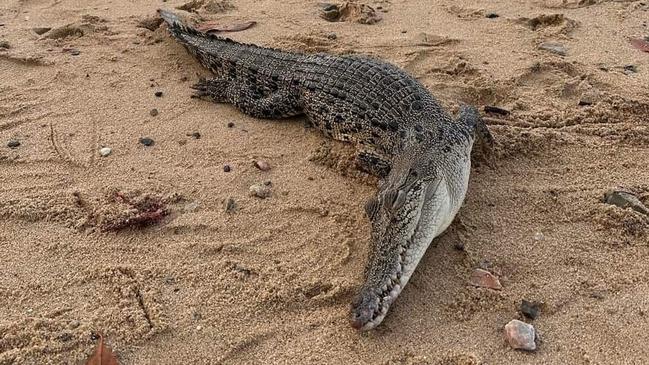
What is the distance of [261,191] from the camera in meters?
3.77

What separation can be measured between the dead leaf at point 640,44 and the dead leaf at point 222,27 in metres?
3.61

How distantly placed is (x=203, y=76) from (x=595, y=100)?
10.7 ft

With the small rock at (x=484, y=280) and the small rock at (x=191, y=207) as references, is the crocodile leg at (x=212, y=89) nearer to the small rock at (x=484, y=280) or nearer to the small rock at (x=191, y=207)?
the small rock at (x=191, y=207)

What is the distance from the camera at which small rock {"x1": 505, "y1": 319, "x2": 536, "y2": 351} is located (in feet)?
8.89

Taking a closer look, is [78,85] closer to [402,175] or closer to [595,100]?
[402,175]

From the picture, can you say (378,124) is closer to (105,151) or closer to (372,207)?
(372,207)

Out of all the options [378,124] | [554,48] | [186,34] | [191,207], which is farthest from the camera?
[186,34]

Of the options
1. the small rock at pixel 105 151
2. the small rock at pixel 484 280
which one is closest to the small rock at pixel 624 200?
the small rock at pixel 484 280

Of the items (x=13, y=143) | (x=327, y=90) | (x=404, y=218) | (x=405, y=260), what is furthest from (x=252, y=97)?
(x=405, y=260)

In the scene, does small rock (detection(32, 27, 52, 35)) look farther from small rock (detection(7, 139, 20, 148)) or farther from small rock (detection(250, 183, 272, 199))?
small rock (detection(250, 183, 272, 199))

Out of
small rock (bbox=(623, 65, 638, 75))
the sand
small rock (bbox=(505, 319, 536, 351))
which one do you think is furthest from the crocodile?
small rock (bbox=(623, 65, 638, 75))

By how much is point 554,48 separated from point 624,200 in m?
2.17

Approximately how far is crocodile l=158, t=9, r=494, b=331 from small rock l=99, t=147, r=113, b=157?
1023 millimetres

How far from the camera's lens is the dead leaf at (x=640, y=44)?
5.23 metres
